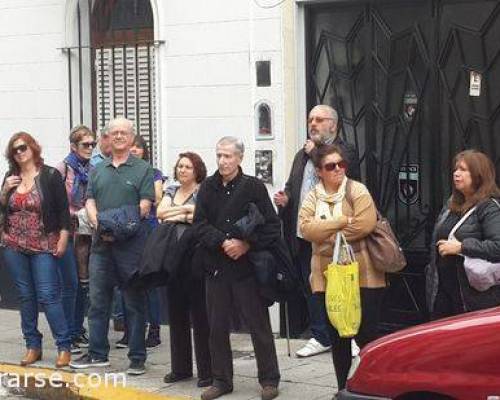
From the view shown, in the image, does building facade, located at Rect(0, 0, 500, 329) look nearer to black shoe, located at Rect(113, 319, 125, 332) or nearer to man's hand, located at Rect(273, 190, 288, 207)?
man's hand, located at Rect(273, 190, 288, 207)

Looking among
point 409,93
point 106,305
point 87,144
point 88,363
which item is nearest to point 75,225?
point 87,144

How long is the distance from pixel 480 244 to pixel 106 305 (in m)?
3.15

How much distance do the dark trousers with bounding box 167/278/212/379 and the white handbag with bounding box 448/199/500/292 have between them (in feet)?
6.64

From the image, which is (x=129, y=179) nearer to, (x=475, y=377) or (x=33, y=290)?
(x=33, y=290)

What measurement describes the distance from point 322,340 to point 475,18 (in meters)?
2.94

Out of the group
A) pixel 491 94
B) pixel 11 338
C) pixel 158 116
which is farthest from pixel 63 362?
pixel 491 94

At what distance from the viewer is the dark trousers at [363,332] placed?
7.22 metres

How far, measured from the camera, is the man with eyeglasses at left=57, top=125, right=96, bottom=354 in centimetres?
950

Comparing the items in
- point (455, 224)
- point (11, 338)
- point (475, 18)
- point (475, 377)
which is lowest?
point (11, 338)

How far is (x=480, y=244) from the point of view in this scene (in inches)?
282

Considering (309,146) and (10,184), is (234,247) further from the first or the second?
(10,184)

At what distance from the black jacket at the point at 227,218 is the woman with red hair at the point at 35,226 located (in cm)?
163

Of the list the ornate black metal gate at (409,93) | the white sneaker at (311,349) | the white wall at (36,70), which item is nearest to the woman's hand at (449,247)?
the ornate black metal gate at (409,93)

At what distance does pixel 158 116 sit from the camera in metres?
10.6
